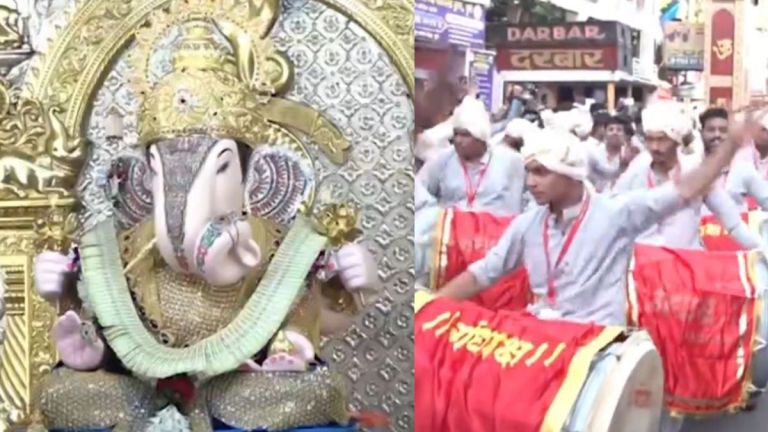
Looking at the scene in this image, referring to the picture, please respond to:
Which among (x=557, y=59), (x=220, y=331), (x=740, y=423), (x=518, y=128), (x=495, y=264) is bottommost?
(x=740, y=423)

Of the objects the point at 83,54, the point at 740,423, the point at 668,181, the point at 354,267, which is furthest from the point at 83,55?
the point at 740,423

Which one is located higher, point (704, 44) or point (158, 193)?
point (704, 44)

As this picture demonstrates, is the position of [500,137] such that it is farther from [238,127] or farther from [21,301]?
[21,301]

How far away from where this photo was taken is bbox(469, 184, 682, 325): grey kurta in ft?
6.83

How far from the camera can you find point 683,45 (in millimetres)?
2164

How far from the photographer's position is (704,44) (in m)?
2.16

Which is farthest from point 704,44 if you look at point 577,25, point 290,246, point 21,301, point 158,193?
point 21,301

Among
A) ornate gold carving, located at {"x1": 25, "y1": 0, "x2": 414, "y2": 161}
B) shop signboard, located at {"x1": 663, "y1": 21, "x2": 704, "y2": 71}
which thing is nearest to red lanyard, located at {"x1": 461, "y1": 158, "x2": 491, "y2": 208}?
shop signboard, located at {"x1": 663, "y1": 21, "x2": 704, "y2": 71}

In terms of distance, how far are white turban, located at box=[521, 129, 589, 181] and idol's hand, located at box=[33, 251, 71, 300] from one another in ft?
2.71

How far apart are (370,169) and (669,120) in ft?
1.74

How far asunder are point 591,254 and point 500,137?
24cm

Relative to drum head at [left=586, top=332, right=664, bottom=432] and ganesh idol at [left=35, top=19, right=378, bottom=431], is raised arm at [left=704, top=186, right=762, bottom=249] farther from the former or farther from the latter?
ganesh idol at [left=35, top=19, right=378, bottom=431]

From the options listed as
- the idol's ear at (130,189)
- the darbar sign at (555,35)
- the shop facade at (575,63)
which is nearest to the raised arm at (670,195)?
the shop facade at (575,63)

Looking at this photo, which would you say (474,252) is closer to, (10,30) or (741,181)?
(741,181)
